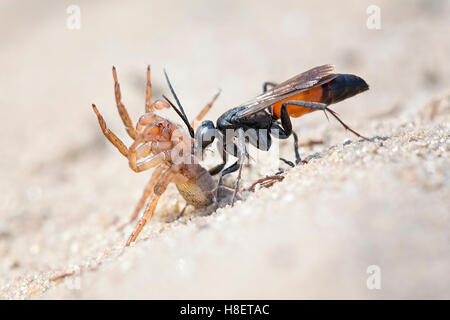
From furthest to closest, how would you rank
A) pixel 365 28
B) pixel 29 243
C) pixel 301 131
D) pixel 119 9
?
pixel 119 9 → pixel 365 28 → pixel 301 131 → pixel 29 243

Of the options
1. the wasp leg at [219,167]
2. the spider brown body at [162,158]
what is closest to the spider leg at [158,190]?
the spider brown body at [162,158]

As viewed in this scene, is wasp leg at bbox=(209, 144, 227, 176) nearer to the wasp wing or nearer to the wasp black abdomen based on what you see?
the wasp wing

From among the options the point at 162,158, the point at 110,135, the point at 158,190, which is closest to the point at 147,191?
the point at 158,190

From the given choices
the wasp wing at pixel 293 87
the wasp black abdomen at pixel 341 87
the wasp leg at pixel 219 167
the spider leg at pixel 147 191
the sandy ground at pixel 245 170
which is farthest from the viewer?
the wasp leg at pixel 219 167

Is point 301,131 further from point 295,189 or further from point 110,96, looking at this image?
point 110,96

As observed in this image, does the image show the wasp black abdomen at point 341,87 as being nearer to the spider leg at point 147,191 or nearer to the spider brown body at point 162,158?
the spider brown body at point 162,158
